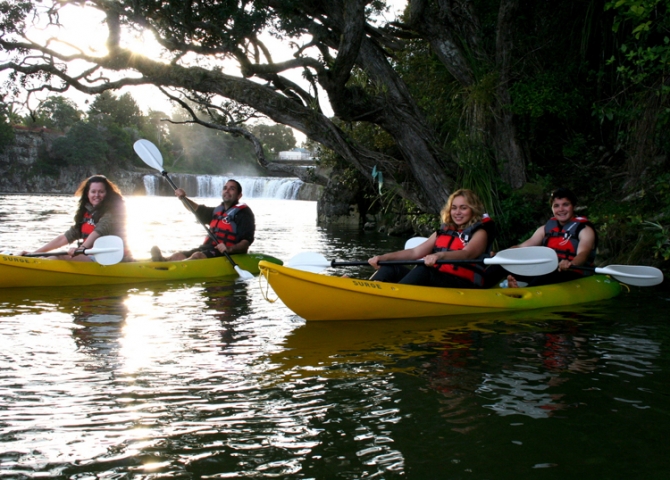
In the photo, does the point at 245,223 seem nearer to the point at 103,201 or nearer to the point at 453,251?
the point at 103,201

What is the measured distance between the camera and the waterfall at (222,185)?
36000 millimetres

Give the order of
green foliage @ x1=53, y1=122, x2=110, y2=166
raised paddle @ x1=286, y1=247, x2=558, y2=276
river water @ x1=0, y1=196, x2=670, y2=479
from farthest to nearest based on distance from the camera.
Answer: green foliage @ x1=53, y1=122, x2=110, y2=166
raised paddle @ x1=286, y1=247, x2=558, y2=276
river water @ x1=0, y1=196, x2=670, y2=479

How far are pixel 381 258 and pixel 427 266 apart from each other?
0.37 meters

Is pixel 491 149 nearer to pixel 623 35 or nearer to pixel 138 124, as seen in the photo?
pixel 623 35

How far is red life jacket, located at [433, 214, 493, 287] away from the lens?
5.13 meters

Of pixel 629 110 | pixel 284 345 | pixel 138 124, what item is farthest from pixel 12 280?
pixel 138 124

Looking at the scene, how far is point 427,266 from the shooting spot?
514cm

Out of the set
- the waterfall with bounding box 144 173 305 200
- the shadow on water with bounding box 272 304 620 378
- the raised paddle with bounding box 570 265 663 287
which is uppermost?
the waterfall with bounding box 144 173 305 200

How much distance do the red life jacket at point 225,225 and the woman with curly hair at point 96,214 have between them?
126cm

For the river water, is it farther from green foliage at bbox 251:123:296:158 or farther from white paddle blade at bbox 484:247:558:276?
green foliage at bbox 251:123:296:158

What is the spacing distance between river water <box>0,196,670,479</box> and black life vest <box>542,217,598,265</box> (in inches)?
21.6

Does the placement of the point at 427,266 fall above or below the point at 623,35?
below

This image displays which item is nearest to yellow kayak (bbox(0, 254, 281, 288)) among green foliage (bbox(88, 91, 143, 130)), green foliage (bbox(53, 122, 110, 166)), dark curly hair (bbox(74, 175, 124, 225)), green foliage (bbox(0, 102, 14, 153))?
dark curly hair (bbox(74, 175, 124, 225))

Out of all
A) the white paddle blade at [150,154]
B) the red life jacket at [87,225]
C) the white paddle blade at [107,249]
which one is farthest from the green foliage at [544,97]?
the red life jacket at [87,225]
